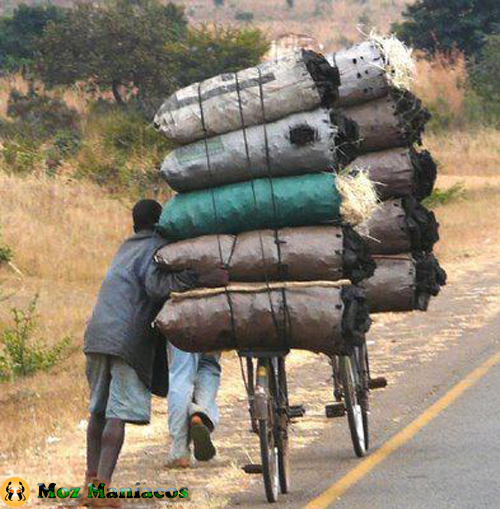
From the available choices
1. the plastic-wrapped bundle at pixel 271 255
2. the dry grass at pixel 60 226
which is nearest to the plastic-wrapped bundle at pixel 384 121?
the plastic-wrapped bundle at pixel 271 255

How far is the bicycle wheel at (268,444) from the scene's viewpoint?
30.0ft

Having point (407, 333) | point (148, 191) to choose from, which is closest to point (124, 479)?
point (407, 333)

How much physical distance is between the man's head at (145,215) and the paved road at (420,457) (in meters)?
1.68

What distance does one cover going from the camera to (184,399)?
10492mm

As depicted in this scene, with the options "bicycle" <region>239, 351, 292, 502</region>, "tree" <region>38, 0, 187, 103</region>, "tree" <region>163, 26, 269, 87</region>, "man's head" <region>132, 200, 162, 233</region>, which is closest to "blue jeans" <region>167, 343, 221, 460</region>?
"bicycle" <region>239, 351, 292, 502</region>

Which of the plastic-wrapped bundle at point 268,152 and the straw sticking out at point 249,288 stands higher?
the plastic-wrapped bundle at point 268,152

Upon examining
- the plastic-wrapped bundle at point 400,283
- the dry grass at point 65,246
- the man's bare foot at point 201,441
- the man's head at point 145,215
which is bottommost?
the dry grass at point 65,246

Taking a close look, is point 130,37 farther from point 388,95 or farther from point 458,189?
point 388,95

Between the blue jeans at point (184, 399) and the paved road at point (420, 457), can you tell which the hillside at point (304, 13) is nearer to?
the paved road at point (420, 457)

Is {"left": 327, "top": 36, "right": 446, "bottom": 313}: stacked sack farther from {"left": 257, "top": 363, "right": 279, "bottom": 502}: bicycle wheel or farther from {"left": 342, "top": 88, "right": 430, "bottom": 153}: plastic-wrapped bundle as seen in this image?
{"left": 257, "top": 363, "right": 279, "bottom": 502}: bicycle wheel

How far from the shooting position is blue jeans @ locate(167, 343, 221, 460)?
34.4ft

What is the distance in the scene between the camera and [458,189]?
115 ft

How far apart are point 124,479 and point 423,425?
259 centimetres

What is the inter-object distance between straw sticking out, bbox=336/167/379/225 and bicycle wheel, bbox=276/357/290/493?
118 cm
